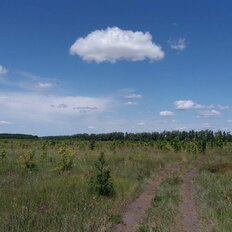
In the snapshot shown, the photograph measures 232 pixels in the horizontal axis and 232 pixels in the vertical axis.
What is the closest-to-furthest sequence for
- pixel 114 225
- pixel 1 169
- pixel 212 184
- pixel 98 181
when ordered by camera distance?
pixel 114 225
pixel 98 181
pixel 212 184
pixel 1 169

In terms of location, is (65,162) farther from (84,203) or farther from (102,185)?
(84,203)

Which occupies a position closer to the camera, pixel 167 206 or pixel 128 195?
pixel 167 206

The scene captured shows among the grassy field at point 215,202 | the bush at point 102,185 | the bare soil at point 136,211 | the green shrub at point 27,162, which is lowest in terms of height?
the bare soil at point 136,211

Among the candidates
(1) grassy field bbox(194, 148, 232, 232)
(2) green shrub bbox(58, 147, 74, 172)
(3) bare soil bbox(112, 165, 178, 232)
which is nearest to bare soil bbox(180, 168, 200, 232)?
(1) grassy field bbox(194, 148, 232, 232)

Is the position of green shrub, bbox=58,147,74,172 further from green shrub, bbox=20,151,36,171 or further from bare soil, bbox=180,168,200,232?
bare soil, bbox=180,168,200,232

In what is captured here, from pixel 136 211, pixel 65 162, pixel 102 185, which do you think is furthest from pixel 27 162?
pixel 136 211

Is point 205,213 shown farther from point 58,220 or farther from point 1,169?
point 1,169

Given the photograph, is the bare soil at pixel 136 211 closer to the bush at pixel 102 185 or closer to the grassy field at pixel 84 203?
the grassy field at pixel 84 203

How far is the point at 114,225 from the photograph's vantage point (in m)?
11.4

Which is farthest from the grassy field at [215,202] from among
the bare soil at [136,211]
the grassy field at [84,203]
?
the bare soil at [136,211]

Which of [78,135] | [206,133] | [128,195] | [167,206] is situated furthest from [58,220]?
[78,135]

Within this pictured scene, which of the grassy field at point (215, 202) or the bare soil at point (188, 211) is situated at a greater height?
the grassy field at point (215, 202)

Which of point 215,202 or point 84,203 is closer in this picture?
point 84,203

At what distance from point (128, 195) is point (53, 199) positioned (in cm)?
354
